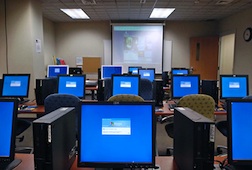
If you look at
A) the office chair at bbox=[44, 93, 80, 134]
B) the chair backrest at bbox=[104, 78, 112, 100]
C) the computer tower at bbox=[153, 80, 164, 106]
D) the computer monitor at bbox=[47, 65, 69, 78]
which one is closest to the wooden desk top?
the office chair at bbox=[44, 93, 80, 134]

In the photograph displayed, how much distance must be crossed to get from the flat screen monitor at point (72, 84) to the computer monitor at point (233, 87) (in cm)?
219

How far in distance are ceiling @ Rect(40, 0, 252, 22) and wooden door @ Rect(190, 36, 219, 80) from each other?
2.92 ft

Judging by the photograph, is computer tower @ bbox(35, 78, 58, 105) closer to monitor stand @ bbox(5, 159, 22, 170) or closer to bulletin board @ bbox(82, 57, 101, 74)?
monitor stand @ bbox(5, 159, 22, 170)

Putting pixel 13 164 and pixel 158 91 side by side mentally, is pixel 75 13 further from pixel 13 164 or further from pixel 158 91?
pixel 13 164

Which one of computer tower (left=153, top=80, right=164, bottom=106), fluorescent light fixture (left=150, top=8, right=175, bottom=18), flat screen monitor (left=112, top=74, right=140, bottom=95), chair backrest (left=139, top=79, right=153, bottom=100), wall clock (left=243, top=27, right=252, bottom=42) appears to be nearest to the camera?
computer tower (left=153, top=80, right=164, bottom=106)

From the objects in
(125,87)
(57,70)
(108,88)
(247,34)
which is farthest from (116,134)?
(247,34)

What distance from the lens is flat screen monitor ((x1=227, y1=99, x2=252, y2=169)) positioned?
1276 millimetres

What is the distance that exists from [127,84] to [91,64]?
16.3 feet

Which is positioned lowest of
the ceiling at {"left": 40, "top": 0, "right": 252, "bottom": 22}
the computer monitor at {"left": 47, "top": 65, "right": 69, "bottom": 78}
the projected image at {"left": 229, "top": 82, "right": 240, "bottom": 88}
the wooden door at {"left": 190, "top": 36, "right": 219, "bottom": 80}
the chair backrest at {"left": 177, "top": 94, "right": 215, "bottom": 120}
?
the chair backrest at {"left": 177, "top": 94, "right": 215, "bottom": 120}

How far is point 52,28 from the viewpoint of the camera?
26.6ft

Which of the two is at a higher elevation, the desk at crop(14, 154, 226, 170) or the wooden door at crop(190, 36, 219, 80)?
the wooden door at crop(190, 36, 219, 80)

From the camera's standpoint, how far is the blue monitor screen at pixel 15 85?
367 cm

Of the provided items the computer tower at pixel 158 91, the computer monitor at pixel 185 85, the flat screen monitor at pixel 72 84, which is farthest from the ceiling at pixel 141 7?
the computer tower at pixel 158 91

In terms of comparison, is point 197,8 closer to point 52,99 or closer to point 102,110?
point 52,99
